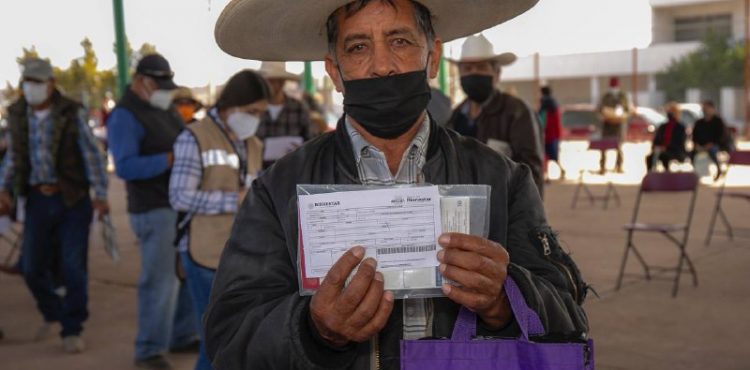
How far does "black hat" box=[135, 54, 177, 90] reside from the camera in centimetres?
648

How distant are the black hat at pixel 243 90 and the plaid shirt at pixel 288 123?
111 inches

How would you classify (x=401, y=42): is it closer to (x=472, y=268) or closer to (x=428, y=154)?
(x=428, y=154)

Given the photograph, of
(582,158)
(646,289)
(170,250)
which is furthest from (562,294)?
(582,158)

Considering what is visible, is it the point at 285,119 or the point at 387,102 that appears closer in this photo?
the point at 387,102

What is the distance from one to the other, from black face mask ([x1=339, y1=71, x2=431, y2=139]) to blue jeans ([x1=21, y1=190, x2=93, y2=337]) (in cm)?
522

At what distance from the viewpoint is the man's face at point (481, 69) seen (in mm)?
6804

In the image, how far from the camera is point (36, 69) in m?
7.15

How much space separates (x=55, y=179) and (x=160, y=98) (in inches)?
44.9

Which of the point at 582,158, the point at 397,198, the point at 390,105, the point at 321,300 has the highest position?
the point at 390,105

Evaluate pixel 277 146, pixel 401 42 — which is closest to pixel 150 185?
pixel 277 146

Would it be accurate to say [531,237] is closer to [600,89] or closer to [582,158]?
[582,158]

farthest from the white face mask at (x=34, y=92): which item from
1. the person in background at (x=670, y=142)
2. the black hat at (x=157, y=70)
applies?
the person in background at (x=670, y=142)

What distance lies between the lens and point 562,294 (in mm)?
2236

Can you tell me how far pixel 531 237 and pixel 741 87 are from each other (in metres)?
56.3
